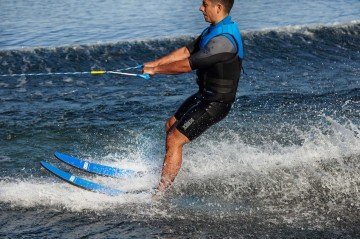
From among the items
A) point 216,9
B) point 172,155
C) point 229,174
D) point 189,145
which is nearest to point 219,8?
point 216,9

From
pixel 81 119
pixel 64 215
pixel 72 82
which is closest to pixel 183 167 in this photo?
pixel 64 215

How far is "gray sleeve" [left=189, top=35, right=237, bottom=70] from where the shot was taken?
5.27 m

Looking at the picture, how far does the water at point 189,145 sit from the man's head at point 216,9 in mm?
2003

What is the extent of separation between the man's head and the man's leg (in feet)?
4.04

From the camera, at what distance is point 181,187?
20.8 ft

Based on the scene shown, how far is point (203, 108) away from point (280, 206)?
1328mm

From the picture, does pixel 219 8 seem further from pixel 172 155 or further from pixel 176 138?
pixel 172 155

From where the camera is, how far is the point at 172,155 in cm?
579

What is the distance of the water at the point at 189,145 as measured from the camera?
18.0 feet

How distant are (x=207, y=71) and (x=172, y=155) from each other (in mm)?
977

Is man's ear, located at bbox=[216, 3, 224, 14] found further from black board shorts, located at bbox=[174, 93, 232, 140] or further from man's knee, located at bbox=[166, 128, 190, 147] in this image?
man's knee, located at bbox=[166, 128, 190, 147]

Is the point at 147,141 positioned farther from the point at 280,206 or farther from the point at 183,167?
the point at 280,206

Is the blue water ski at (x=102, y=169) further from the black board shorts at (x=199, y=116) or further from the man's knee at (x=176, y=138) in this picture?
the black board shorts at (x=199, y=116)

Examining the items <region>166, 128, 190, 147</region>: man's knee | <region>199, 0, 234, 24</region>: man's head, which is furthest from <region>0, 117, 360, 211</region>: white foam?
<region>199, 0, 234, 24</region>: man's head
